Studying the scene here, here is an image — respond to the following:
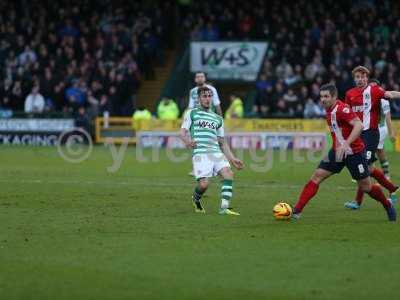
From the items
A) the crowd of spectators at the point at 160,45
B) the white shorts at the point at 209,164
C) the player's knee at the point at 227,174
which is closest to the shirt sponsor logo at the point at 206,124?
the white shorts at the point at 209,164

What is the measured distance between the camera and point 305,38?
116 feet

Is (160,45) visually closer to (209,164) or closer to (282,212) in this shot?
(209,164)

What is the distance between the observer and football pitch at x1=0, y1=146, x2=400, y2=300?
843cm

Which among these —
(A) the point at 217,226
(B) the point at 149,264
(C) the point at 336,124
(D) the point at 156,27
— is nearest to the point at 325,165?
(C) the point at 336,124

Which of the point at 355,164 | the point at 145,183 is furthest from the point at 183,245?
the point at 145,183

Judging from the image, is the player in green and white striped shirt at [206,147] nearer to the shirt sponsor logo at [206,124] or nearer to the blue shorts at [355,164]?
the shirt sponsor logo at [206,124]

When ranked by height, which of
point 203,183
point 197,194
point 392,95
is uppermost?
point 392,95

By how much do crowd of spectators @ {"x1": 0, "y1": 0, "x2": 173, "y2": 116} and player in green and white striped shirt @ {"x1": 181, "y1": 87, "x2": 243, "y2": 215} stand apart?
19944 millimetres

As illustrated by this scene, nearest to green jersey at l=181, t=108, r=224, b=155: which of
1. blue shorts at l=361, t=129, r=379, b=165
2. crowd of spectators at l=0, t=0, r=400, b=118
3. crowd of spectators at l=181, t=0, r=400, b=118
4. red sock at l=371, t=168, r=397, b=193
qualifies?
red sock at l=371, t=168, r=397, b=193

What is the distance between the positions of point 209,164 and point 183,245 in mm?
3211

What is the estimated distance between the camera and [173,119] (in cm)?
3247

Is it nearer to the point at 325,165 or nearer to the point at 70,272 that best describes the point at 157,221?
the point at 325,165

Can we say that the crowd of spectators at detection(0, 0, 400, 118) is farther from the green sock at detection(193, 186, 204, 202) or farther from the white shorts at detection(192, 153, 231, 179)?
the white shorts at detection(192, 153, 231, 179)

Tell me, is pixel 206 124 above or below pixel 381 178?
above
